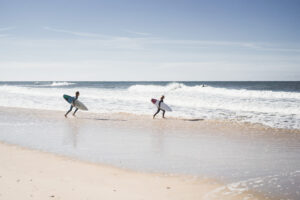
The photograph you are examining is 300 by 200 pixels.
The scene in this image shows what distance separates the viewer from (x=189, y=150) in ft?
30.3

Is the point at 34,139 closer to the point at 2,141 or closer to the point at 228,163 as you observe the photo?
the point at 2,141

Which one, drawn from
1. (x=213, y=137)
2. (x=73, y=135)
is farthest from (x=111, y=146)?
(x=213, y=137)

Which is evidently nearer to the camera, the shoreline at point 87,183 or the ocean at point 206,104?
the shoreline at point 87,183

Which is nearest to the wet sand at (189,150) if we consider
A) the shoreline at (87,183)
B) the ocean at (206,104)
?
the shoreline at (87,183)

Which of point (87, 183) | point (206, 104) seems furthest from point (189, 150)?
point (206, 104)

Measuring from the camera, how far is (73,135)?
11.8m

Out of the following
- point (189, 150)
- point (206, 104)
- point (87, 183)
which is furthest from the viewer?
point (206, 104)

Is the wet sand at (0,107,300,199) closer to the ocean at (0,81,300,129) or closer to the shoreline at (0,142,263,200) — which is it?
the shoreline at (0,142,263,200)

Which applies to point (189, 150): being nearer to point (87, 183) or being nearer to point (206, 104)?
point (87, 183)

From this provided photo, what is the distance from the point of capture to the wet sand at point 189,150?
6.23m

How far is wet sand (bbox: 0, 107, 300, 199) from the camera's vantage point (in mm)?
6227

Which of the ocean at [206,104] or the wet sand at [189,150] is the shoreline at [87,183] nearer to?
the wet sand at [189,150]

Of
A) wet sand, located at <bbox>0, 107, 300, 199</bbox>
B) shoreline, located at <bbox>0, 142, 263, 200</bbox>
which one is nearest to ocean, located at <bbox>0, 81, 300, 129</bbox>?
wet sand, located at <bbox>0, 107, 300, 199</bbox>

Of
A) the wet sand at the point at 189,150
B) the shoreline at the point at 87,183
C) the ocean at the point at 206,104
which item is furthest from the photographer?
the ocean at the point at 206,104
